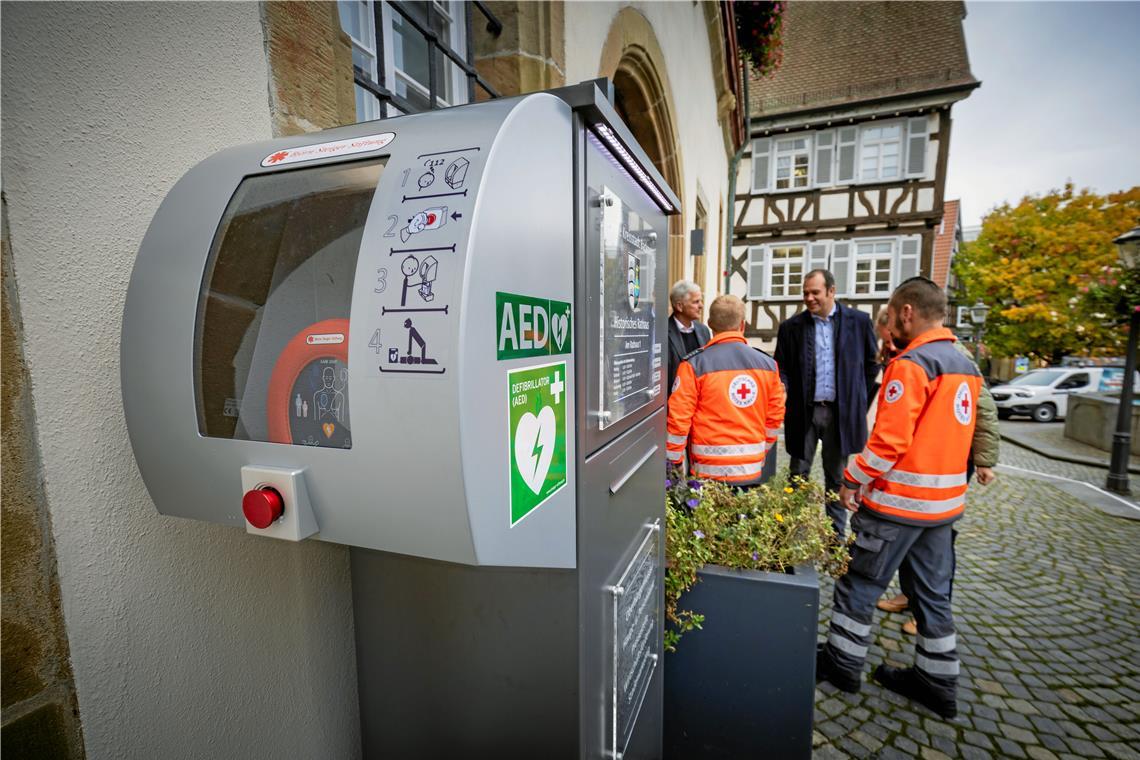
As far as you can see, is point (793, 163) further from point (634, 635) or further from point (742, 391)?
point (634, 635)

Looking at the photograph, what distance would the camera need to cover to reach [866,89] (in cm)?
1505

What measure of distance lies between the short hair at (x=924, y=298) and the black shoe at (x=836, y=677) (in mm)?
1599

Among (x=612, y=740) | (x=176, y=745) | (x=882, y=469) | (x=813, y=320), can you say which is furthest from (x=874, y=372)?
(x=176, y=745)

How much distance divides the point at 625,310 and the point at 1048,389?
1590 cm

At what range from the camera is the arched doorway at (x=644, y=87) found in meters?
3.66

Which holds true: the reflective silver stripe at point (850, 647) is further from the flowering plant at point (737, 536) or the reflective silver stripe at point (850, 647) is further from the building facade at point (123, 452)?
the building facade at point (123, 452)

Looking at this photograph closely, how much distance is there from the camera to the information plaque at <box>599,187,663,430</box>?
1.14 m

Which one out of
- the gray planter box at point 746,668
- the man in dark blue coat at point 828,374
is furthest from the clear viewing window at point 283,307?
the man in dark blue coat at point 828,374

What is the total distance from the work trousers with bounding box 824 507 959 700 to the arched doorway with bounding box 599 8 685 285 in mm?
2201

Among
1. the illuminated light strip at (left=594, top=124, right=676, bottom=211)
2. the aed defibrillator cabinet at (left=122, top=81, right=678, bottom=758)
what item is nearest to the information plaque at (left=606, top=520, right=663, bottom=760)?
the aed defibrillator cabinet at (left=122, top=81, right=678, bottom=758)

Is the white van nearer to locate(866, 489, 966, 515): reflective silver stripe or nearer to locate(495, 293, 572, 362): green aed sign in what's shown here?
locate(866, 489, 966, 515): reflective silver stripe

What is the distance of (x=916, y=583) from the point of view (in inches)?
96.0

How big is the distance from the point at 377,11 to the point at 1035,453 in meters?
10.6

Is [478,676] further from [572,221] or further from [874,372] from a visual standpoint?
[874,372]
